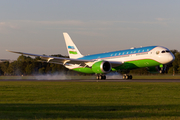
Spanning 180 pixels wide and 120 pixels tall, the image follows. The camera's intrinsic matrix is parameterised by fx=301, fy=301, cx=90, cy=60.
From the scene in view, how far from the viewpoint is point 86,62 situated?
164 ft

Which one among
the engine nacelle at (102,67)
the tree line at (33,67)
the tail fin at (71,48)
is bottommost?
the engine nacelle at (102,67)

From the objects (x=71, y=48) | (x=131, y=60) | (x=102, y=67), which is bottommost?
(x=102, y=67)

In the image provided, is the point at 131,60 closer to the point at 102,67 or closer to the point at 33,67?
the point at 102,67

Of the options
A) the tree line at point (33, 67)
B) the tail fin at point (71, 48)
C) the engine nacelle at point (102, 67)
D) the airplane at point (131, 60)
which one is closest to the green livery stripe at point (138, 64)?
the airplane at point (131, 60)

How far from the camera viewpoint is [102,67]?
45438mm

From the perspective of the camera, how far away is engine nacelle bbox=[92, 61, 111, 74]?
150ft

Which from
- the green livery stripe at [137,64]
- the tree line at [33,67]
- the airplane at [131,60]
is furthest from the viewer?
the tree line at [33,67]

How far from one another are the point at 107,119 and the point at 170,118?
7.00 feet

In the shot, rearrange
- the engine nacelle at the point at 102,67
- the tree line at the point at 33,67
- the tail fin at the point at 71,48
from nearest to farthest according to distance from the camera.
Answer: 1. the engine nacelle at the point at 102,67
2. the tail fin at the point at 71,48
3. the tree line at the point at 33,67

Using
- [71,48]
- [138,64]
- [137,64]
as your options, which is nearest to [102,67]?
[137,64]

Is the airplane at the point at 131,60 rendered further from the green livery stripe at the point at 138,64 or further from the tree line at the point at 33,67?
the tree line at the point at 33,67

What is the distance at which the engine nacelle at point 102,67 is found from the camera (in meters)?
45.6

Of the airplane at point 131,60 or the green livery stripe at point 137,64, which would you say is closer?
the airplane at point 131,60

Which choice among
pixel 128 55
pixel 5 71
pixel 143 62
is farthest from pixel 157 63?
pixel 5 71
